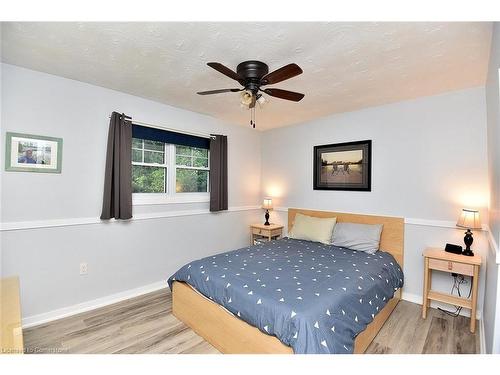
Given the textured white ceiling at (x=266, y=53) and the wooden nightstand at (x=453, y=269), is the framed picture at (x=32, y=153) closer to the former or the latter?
the textured white ceiling at (x=266, y=53)

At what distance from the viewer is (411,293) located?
289cm

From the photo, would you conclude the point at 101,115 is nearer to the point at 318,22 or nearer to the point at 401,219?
the point at 318,22

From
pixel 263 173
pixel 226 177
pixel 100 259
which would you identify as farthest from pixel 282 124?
pixel 100 259

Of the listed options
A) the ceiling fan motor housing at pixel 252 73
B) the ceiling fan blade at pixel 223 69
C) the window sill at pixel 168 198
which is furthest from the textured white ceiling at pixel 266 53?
the window sill at pixel 168 198

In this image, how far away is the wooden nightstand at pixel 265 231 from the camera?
13.2ft

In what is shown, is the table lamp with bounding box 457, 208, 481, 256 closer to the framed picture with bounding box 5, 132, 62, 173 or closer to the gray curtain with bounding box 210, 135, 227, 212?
the gray curtain with bounding box 210, 135, 227, 212

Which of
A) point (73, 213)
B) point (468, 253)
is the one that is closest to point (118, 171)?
point (73, 213)

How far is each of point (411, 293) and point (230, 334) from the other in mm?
2264

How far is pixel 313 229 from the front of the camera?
3373mm

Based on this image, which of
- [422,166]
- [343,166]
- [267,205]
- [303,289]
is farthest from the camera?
[267,205]

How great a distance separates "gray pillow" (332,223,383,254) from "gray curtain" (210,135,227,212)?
1.69m

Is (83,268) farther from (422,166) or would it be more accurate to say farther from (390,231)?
(422,166)

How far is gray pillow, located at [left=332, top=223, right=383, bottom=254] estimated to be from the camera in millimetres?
2930

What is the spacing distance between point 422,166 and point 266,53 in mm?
2227
